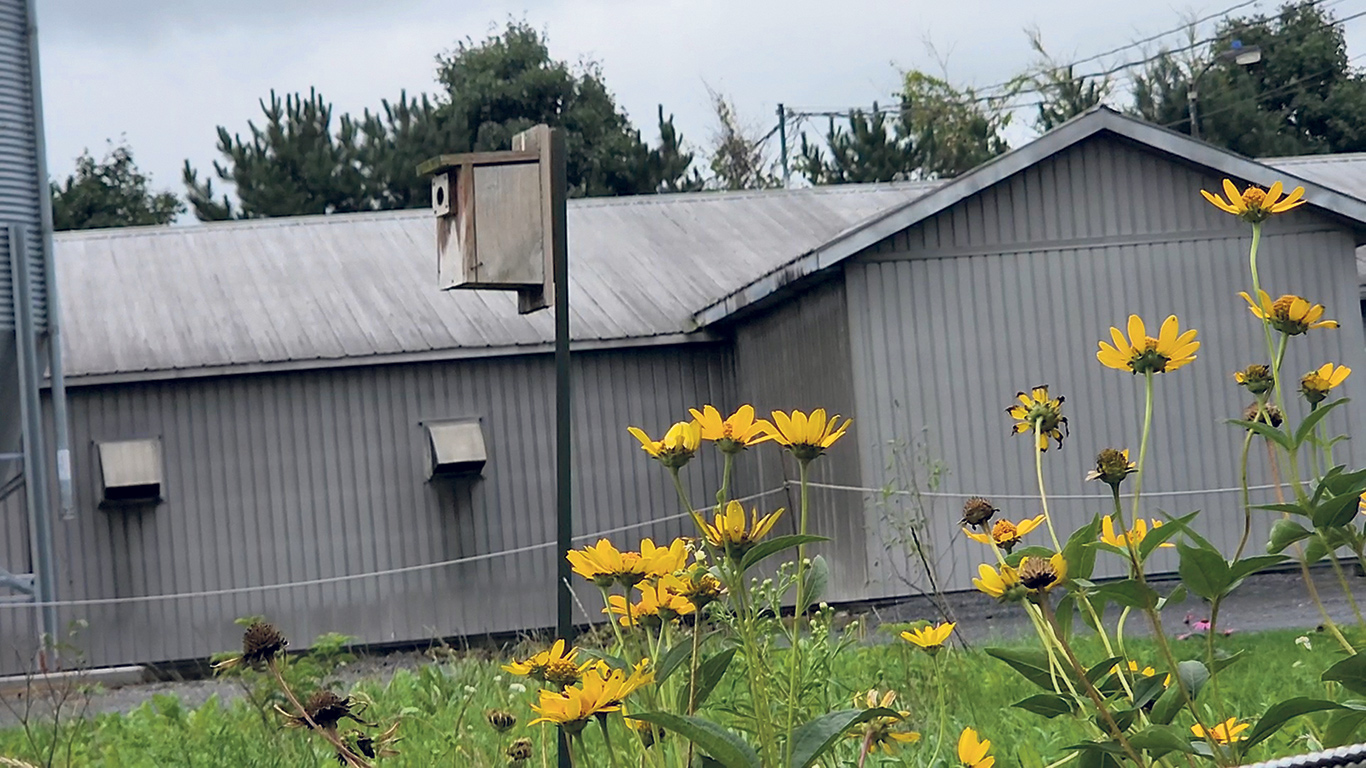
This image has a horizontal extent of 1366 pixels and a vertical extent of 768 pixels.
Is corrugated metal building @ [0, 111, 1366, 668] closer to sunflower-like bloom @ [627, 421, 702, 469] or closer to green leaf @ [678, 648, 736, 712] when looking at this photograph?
green leaf @ [678, 648, 736, 712]

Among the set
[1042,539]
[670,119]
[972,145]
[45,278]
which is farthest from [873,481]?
[972,145]

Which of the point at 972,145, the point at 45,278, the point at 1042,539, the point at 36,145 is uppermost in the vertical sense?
the point at 972,145

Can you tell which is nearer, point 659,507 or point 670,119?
point 659,507

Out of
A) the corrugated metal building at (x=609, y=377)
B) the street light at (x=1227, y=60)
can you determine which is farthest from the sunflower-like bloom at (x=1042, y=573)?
the street light at (x=1227, y=60)

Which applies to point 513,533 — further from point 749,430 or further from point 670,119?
point 670,119

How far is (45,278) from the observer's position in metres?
11.4

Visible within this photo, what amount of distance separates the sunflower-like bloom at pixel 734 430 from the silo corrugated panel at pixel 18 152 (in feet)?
33.3

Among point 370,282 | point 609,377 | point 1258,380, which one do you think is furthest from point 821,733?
point 370,282

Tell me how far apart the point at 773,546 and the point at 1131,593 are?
0.47m

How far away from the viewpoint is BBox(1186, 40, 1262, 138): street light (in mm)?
29666

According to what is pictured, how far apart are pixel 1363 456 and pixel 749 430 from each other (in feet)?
39.3

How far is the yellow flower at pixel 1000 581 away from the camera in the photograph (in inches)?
76.2

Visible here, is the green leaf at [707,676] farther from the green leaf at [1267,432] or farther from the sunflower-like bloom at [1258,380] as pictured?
the sunflower-like bloom at [1258,380]

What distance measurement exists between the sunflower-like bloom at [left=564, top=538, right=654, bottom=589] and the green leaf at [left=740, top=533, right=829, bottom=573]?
203 mm
